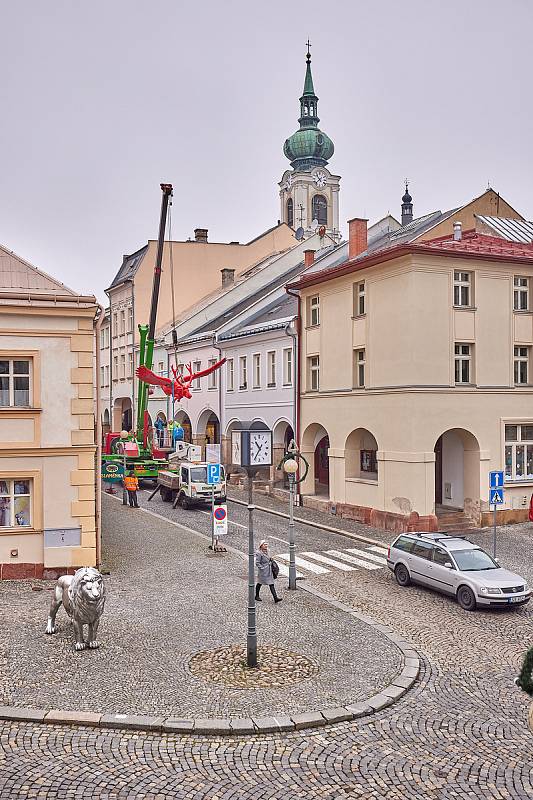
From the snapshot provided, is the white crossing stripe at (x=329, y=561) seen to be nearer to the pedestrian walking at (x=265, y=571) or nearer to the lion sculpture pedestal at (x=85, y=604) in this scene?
the pedestrian walking at (x=265, y=571)

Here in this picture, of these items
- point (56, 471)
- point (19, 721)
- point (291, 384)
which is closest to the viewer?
point (19, 721)

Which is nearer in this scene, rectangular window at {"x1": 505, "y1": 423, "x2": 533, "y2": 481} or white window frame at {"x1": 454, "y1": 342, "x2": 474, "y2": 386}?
white window frame at {"x1": 454, "y1": 342, "x2": 474, "y2": 386}

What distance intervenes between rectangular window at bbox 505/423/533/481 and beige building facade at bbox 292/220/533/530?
0.13ft

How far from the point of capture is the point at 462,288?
28.5 meters

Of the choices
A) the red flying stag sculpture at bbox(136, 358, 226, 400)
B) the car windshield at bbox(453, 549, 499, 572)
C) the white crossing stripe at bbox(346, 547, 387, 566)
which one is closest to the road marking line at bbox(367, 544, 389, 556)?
the white crossing stripe at bbox(346, 547, 387, 566)

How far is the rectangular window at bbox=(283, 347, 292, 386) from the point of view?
36.5m

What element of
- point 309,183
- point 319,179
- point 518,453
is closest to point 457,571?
point 518,453

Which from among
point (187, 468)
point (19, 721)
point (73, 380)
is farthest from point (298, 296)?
point (19, 721)

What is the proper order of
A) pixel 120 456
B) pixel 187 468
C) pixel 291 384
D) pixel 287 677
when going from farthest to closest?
pixel 120 456 → pixel 291 384 → pixel 187 468 → pixel 287 677

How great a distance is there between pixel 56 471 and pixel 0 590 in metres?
3.18

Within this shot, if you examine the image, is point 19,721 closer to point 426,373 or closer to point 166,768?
point 166,768

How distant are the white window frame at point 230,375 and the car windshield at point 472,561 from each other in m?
25.3

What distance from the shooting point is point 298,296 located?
115 feet

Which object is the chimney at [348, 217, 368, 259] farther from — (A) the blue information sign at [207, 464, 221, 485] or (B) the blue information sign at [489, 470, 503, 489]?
(B) the blue information sign at [489, 470, 503, 489]
